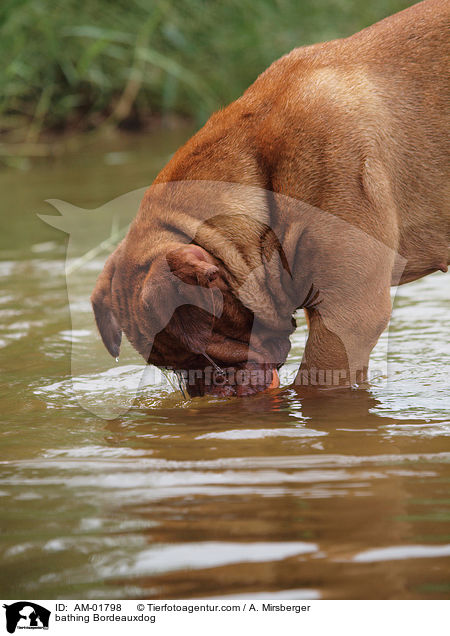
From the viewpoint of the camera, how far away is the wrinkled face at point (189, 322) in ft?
10.8

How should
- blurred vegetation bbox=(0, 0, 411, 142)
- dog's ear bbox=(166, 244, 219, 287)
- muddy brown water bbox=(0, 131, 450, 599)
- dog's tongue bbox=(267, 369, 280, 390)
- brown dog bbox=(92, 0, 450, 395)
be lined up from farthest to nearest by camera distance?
blurred vegetation bbox=(0, 0, 411, 142), dog's tongue bbox=(267, 369, 280, 390), brown dog bbox=(92, 0, 450, 395), dog's ear bbox=(166, 244, 219, 287), muddy brown water bbox=(0, 131, 450, 599)

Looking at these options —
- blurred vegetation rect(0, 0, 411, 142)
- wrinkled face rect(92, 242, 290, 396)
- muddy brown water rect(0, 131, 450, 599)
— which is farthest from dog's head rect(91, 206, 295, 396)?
blurred vegetation rect(0, 0, 411, 142)

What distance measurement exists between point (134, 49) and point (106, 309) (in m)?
6.57

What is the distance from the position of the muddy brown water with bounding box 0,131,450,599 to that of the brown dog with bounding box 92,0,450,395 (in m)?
0.29

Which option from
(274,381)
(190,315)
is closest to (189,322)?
(190,315)

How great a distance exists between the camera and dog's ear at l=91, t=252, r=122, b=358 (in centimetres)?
354

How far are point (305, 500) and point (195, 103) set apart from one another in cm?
799

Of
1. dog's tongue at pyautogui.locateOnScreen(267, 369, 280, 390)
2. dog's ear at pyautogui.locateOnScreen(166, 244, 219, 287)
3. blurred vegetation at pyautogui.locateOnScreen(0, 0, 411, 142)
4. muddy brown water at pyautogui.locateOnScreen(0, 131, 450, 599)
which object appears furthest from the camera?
blurred vegetation at pyautogui.locateOnScreen(0, 0, 411, 142)

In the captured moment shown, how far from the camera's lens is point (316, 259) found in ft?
11.1

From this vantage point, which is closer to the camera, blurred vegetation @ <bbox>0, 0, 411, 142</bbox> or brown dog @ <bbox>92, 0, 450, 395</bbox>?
brown dog @ <bbox>92, 0, 450, 395</bbox>

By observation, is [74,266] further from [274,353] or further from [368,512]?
[368,512]

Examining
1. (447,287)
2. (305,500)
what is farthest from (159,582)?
(447,287)

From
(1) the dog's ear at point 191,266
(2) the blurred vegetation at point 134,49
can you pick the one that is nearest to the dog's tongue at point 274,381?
(1) the dog's ear at point 191,266

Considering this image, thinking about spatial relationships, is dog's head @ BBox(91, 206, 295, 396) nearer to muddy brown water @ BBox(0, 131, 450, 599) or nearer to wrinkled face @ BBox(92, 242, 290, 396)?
wrinkled face @ BBox(92, 242, 290, 396)
